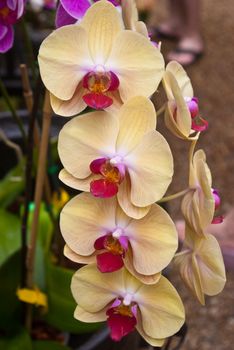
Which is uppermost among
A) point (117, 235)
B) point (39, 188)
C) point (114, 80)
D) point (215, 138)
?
point (114, 80)

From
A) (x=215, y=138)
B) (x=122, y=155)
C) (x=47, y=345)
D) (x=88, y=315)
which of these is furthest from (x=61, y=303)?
(x=215, y=138)

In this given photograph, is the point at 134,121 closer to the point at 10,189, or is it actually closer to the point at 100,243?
the point at 100,243

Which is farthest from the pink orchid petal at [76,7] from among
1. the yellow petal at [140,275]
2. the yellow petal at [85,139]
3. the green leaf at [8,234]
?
the green leaf at [8,234]

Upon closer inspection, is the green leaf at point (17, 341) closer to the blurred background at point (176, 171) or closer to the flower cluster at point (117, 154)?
the blurred background at point (176, 171)

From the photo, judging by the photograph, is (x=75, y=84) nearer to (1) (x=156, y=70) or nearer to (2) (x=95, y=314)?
(1) (x=156, y=70)

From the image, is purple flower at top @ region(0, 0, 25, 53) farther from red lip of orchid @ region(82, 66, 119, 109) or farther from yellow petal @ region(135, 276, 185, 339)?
yellow petal @ region(135, 276, 185, 339)

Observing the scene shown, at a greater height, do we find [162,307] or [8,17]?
[8,17]


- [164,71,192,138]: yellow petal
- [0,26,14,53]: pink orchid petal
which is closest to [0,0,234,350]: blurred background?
[0,26,14,53]: pink orchid petal
